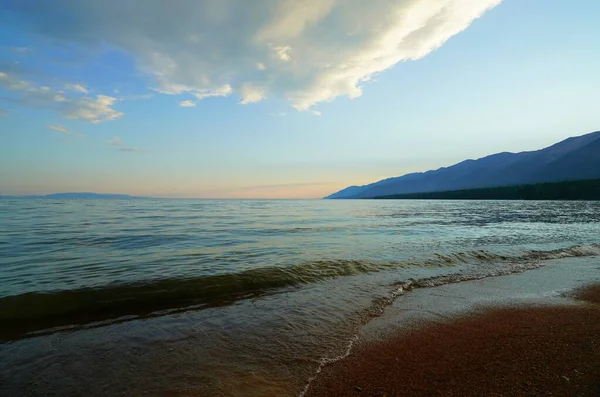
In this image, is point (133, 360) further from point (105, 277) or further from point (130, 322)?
point (105, 277)

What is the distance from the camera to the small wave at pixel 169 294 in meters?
8.04

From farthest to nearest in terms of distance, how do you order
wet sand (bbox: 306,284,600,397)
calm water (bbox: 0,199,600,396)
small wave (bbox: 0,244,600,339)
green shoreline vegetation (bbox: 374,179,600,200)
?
1. green shoreline vegetation (bbox: 374,179,600,200)
2. small wave (bbox: 0,244,600,339)
3. calm water (bbox: 0,199,600,396)
4. wet sand (bbox: 306,284,600,397)

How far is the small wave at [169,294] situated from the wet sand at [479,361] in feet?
7.44

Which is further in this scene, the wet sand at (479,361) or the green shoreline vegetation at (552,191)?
the green shoreline vegetation at (552,191)

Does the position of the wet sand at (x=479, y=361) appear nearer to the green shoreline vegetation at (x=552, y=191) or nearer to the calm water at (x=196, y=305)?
the calm water at (x=196, y=305)

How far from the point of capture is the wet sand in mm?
4656

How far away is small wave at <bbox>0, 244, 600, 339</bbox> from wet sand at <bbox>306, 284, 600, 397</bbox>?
2.27m

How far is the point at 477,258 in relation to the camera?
1633 centimetres

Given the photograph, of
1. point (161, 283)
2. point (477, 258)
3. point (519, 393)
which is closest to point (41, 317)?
point (161, 283)

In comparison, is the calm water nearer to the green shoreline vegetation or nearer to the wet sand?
the wet sand

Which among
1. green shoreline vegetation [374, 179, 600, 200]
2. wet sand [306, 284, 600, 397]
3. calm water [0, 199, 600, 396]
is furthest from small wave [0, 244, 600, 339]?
green shoreline vegetation [374, 179, 600, 200]

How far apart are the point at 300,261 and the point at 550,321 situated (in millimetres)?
9312

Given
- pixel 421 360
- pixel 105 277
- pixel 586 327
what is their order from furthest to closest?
pixel 105 277 < pixel 586 327 < pixel 421 360

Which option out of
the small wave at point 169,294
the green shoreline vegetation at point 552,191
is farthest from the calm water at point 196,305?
the green shoreline vegetation at point 552,191
